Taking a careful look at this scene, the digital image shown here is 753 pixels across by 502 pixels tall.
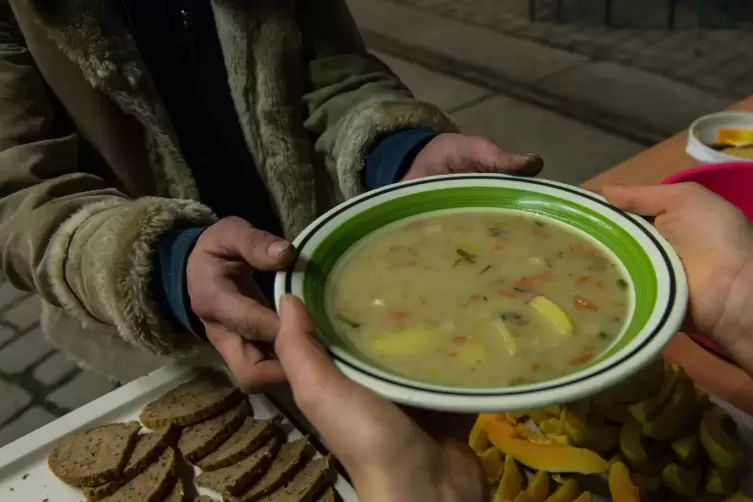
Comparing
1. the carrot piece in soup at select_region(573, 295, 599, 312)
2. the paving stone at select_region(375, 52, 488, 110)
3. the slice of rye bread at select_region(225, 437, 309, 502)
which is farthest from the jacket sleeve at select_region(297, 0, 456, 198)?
the paving stone at select_region(375, 52, 488, 110)

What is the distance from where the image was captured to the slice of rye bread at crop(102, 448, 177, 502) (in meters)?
1.04

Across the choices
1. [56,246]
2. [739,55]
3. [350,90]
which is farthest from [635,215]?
[739,55]

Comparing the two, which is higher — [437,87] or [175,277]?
[175,277]

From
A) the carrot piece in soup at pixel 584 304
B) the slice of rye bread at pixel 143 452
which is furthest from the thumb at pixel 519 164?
the slice of rye bread at pixel 143 452

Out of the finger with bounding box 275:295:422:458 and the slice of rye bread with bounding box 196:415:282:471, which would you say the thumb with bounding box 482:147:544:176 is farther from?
the slice of rye bread with bounding box 196:415:282:471

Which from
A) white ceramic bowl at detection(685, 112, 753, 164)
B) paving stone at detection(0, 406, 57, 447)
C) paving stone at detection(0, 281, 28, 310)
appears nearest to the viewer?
white ceramic bowl at detection(685, 112, 753, 164)

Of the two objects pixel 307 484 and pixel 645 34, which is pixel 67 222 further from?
pixel 645 34

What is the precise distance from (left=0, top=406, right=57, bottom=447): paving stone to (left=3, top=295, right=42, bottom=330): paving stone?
0.41m

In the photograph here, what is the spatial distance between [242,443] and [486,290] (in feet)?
1.53

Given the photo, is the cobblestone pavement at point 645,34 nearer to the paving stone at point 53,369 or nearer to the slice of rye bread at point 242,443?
the paving stone at point 53,369

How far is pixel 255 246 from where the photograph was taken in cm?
83

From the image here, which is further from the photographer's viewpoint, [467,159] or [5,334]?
[5,334]

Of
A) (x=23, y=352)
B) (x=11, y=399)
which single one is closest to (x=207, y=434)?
(x=11, y=399)

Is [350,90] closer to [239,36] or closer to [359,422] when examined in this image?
[239,36]
